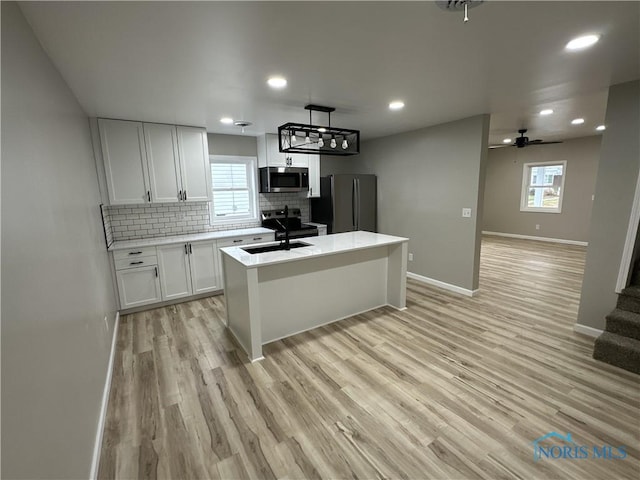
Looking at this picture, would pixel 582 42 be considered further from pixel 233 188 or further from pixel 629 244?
pixel 233 188

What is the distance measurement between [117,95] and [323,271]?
2.56 metres

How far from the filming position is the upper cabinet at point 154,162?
358 centimetres

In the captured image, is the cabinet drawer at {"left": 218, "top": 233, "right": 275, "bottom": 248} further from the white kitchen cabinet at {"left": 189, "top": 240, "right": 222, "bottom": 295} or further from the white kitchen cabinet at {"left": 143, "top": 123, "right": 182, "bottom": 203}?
the white kitchen cabinet at {"left": 143, "top": 123, "right": 182, "bottom": 203}

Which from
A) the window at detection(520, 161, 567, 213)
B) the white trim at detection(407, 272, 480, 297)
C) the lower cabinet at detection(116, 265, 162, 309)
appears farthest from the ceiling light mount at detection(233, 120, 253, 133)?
the window at detection(520, 161, 567, 213)

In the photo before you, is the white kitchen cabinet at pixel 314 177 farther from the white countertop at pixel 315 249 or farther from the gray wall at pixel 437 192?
the white countertop at pixel 315 249

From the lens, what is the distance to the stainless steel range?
15.8ft

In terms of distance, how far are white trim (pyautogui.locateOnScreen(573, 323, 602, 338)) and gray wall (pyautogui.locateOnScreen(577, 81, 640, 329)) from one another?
0.04 metres

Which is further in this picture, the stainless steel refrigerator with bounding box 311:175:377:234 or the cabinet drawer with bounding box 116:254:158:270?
the stainless steel refrigerator with bounding box 311:175:377:234

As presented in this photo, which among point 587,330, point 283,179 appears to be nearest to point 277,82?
point 283,179

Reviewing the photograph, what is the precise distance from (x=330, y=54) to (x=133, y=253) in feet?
10.5

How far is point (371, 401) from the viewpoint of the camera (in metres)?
2.15

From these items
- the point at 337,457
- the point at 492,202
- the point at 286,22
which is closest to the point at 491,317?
the point at 337,457

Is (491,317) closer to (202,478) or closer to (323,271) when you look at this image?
(323,271)

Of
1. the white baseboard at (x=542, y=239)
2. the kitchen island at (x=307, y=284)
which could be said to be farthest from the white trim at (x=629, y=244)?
the white baseboard at (x=542, y=239)
